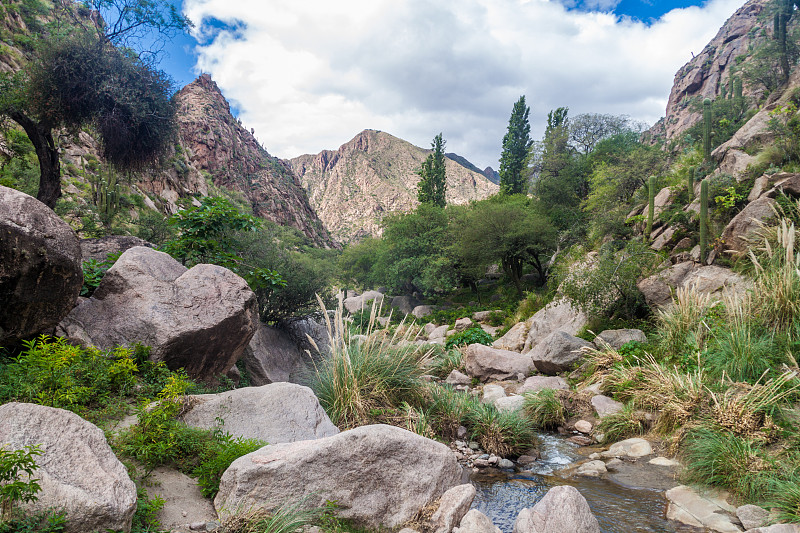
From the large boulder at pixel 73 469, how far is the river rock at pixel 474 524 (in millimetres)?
2316

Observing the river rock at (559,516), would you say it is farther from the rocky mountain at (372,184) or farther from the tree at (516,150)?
the rocky mountain at (372,184)

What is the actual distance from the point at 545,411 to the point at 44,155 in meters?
10.2

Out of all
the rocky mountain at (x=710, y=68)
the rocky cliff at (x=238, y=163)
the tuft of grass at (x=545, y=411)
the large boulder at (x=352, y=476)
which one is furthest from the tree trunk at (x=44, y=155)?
the rocky mountain at (x=710, y=68)

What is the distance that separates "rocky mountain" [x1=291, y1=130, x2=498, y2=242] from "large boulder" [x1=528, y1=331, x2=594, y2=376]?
9308 centimetres

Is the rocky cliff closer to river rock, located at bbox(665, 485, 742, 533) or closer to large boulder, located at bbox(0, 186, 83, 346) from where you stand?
large boulder, located at bbox(0, 186, 83, 346)

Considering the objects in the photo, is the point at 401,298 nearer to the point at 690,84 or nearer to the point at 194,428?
the point at 194,428

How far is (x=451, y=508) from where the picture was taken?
3574 mm

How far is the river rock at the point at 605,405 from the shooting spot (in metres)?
7.19

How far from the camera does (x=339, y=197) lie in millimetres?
129500

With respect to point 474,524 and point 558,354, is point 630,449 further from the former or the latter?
point 558,354

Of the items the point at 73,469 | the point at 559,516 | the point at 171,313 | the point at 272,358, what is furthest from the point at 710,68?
the point at 73,469

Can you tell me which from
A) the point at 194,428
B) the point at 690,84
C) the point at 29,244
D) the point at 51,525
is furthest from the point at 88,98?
the point at 690,84

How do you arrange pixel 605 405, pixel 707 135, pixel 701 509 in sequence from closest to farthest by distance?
pixel 701 509, pixel 605 405, pixel 707 135

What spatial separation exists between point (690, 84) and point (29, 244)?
110000mm
